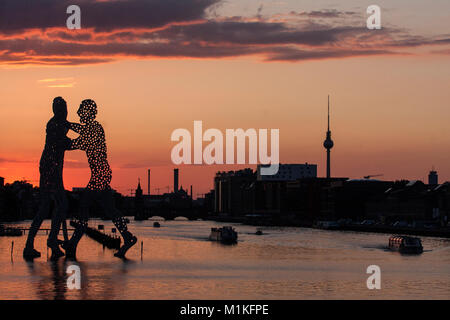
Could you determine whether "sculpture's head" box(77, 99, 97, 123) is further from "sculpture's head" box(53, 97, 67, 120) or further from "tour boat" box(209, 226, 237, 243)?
"tour boat" box(209, 226, 237, 243)

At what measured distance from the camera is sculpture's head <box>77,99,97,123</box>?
8044 cm

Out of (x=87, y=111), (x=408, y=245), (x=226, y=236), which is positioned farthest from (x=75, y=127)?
(x=226, y=236)

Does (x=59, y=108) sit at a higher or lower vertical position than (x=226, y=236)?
higher

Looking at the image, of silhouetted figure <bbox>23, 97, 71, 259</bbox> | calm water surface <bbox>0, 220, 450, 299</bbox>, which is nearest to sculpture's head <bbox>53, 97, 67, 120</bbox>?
silhouetted figure <bbox>23, 97, 71, 259</bbox>

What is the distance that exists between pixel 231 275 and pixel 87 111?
17.2 metres

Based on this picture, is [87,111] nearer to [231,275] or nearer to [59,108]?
[59,108]

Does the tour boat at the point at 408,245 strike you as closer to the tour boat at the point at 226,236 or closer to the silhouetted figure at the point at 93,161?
the tour boat at the point at 226,236

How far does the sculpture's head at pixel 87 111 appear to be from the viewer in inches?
3167

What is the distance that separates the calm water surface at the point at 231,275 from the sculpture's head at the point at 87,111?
39.1ft

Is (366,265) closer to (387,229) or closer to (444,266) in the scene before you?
(444,266)

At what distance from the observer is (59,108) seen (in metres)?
80.4

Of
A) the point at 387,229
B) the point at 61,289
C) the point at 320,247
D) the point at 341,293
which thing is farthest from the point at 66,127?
the point at 387,229

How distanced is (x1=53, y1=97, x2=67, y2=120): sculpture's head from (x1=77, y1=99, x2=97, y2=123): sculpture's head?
3.89 feet

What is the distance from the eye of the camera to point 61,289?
62.8 metres
